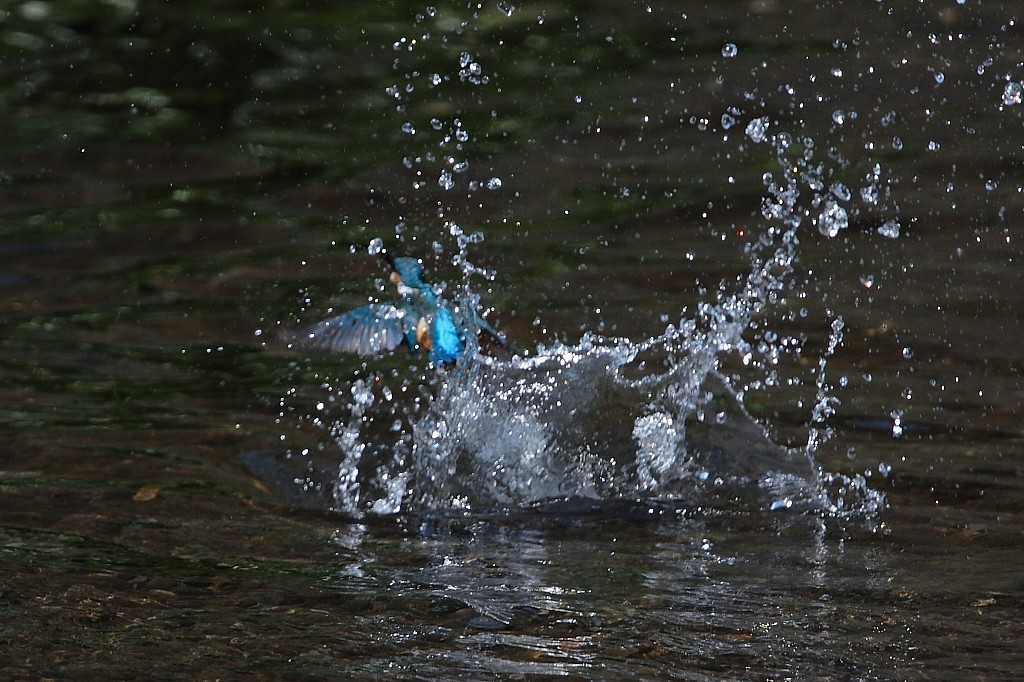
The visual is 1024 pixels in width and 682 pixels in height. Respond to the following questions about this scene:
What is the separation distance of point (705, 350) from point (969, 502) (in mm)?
1112

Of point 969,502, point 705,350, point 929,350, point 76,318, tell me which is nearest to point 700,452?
point 705,350

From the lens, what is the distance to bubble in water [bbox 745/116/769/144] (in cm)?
644

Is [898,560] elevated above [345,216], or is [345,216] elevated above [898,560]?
[345,216]

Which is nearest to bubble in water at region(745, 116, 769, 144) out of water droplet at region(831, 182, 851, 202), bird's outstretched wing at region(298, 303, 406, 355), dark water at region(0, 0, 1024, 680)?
dark water at region(0, 0, 1024, 680)

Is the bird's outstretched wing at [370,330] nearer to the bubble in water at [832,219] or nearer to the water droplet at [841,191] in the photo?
the bubble in water at [832,219]

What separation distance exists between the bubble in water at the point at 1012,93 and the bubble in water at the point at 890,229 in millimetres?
1131

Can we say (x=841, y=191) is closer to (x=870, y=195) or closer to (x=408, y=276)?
(x=870, y=195)

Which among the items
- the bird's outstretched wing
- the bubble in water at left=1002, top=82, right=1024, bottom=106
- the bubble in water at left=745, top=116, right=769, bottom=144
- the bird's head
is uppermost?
the bubble in water at left=1002, top=82, right=1024, bottom=106

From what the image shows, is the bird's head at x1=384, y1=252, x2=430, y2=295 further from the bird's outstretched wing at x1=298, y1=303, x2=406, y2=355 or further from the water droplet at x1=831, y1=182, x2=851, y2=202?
the water droplet at x1=831, y1=182, x2=851, y2=202

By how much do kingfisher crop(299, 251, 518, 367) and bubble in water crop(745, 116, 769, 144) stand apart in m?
2.54

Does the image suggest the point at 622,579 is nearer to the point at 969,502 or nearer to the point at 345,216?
the point at 969,502

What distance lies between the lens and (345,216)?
6184 millimetres

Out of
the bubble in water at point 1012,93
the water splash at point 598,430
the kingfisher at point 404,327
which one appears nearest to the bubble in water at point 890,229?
the water splash at point 598,430

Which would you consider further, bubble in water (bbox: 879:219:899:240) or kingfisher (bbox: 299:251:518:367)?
bubble in water (bbox: 879:219:899:240)
